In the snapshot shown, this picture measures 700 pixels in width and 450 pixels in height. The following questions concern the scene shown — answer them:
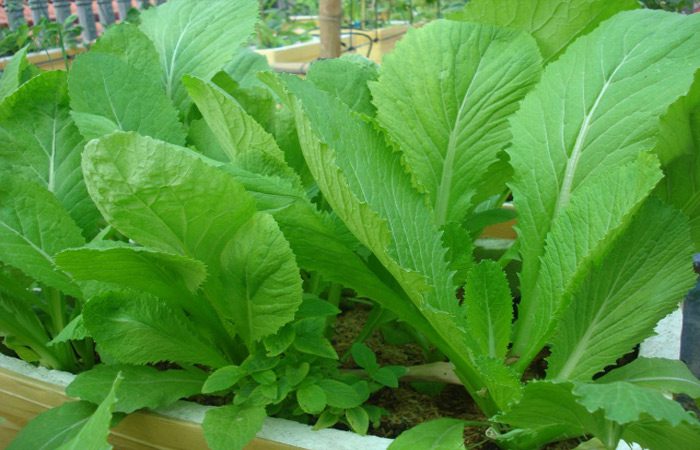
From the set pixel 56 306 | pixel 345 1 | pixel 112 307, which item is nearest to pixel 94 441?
pixel 112 307

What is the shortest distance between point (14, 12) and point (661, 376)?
11.9 ft

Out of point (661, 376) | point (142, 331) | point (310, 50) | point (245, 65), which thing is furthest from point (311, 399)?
point (310, 50)

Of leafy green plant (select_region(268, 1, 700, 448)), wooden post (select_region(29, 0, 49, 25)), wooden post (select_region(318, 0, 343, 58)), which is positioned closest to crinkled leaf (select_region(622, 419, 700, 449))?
leafy green plant (select_region(268, 1, 700, 448))

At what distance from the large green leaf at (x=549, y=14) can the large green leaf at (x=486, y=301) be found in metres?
0.24

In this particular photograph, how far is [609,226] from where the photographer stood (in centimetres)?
50

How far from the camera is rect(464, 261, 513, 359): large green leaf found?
0.57 metres

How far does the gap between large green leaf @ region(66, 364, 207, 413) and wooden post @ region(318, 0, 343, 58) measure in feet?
3.87

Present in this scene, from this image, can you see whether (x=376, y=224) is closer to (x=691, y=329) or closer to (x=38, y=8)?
(x=691, y=329)

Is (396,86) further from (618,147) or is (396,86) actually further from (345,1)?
(345,1)

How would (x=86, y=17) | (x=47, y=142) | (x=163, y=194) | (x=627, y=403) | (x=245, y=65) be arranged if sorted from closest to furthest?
(x=627, y=403) < (x=163, y=194) < (x=47, y=142) < (x=245, y=65) < (x=86, y=17)

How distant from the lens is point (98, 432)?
1.66ft

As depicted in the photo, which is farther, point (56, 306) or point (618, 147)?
point (56, 306)

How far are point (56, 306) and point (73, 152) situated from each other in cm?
14

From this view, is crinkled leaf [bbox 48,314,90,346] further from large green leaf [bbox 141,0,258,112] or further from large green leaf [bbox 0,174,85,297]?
large green leaf [bbox 141,0,258,112]
